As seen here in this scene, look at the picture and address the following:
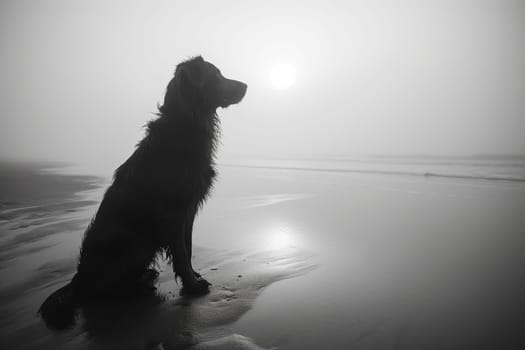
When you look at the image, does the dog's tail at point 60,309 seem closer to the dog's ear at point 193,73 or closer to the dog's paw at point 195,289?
the dog's paw at point 195,289

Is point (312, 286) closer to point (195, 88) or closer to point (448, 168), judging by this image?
point (195, 88)

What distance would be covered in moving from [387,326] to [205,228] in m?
3.90

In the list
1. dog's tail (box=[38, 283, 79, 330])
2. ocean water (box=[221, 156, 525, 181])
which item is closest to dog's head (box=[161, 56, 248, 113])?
dog's tail (box=[38, 283, 79, 330])

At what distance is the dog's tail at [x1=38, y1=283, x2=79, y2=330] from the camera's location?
6.73 feet

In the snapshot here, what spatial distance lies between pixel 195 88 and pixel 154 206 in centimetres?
137

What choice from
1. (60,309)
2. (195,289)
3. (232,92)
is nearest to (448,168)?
(232,92)

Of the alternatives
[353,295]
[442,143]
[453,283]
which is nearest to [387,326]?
[353,295]

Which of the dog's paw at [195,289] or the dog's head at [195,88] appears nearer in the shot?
the dog's paw at [195,289]

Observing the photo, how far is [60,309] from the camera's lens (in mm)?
2129

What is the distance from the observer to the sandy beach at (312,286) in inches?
73.2

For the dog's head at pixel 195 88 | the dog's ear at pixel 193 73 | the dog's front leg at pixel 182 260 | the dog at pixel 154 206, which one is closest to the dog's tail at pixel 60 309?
the dog at pixel 154 206

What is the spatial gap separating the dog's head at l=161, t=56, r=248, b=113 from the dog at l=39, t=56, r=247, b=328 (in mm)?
11

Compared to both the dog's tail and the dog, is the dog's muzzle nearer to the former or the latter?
the dog

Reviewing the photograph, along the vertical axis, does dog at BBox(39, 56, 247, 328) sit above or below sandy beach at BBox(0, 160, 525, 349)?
above
